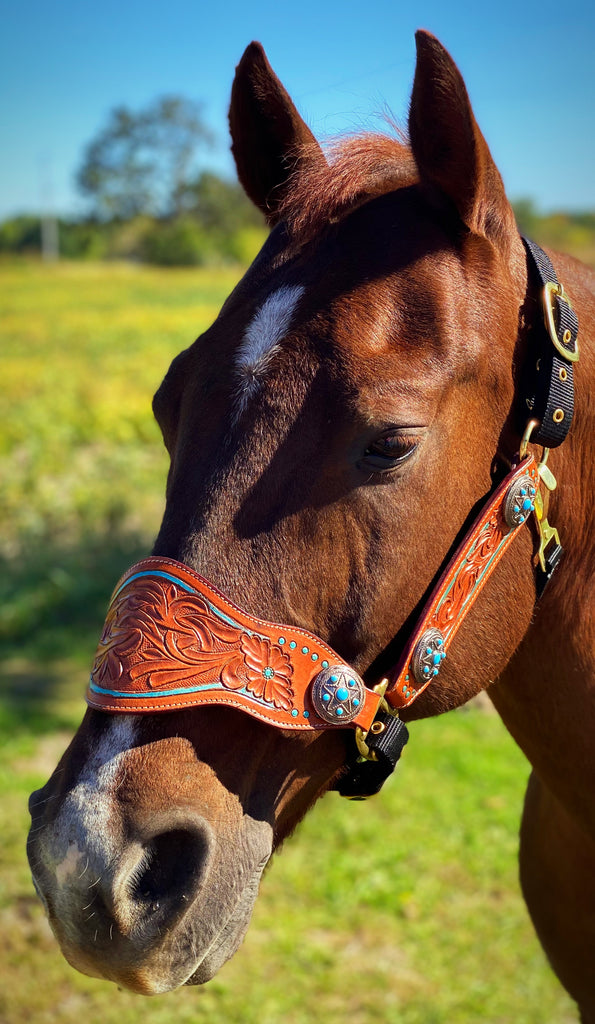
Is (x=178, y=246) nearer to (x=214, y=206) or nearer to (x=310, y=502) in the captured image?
(x=214, y=206)

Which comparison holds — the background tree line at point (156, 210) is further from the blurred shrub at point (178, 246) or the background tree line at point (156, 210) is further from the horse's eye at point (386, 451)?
the horse's eye at point (386, 451)

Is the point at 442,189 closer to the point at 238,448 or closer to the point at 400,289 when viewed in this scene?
the point at 400,289

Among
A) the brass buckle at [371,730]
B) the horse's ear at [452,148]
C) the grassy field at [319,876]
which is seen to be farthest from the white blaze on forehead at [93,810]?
the grassy field at [319,876]

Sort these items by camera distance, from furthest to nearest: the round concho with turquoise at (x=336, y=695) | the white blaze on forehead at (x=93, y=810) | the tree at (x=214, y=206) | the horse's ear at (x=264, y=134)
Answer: the tree at (x=214, y=206)
the horse's ear at (x=264, y=134)
the round concho with turquoise at (x=336, y=695)
the white blaze on forehead at (x=93, y=810)

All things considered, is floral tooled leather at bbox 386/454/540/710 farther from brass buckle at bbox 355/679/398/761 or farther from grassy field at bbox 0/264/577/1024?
grassy field at bbox 0/264/577/1024

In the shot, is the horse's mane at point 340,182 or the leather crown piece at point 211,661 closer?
the leather crown piece at point 211,661

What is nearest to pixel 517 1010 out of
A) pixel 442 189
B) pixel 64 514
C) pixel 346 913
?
pixel 346 913

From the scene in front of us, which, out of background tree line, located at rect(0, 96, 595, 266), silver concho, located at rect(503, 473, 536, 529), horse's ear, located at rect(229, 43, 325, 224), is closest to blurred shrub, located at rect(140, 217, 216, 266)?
background tree line, located at rect(0, 96, 595, 266)

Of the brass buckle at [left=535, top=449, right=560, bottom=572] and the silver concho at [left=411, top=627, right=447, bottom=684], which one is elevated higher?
the brass buckle at [left=535, top=449, right=560, bottom=572]

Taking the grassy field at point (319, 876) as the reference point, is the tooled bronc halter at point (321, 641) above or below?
above

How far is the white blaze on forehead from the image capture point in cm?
147

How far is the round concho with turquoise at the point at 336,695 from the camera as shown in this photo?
164cm

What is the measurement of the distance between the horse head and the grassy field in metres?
1.34

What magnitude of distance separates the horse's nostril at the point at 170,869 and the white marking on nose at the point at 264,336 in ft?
2.79
